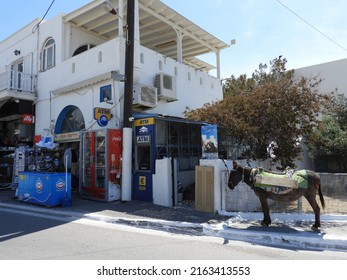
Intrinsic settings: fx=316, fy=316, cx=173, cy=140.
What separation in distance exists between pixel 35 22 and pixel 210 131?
12.5 m

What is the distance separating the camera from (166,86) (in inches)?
546

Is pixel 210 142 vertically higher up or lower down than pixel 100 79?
→ lower down

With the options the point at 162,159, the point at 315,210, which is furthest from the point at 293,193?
the point at 162,159

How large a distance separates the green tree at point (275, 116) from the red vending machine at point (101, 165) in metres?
3.83

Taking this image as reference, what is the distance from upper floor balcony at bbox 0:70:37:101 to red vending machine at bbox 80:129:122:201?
5.33 metres

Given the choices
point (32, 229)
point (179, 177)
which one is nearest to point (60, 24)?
point (179, 177)

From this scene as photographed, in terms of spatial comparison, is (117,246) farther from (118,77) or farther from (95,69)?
(95,69)

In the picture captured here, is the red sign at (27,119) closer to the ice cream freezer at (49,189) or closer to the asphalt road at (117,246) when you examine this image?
the ice cream freezer at (49,189)

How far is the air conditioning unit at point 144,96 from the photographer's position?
39.7 feet

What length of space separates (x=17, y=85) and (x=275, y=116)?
12.2m

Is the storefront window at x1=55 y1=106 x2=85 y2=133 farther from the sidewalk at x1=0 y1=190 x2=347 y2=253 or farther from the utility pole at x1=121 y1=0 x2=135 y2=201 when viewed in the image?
the sidewalk at x1=0 y1=190 x2=347 y2=253

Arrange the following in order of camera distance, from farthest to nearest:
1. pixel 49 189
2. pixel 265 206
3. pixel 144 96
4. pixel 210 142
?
1. pixel 144 96
2. pixel 49 189
3. pixel 210 142
4. pixel 265 206

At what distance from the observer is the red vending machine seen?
11.2m
